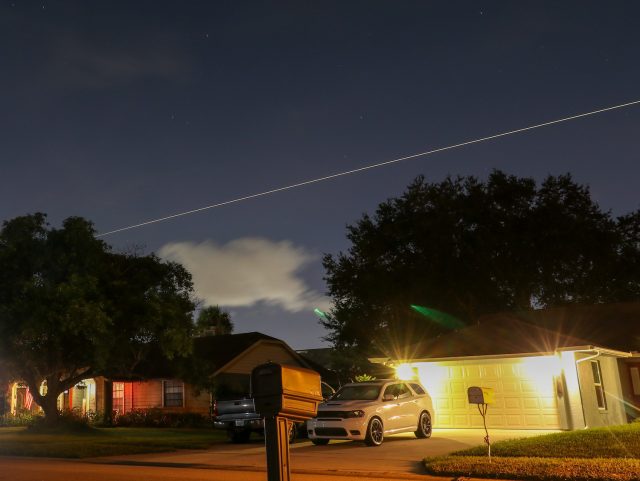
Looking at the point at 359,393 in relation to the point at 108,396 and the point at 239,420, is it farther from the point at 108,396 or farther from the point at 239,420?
the point at 108,396

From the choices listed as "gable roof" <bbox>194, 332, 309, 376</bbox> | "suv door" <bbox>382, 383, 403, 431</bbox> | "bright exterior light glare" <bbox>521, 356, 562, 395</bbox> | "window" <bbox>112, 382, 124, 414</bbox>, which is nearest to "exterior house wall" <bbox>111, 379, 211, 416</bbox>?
"window" <bbox>112, 382, 124, 414</bbox>

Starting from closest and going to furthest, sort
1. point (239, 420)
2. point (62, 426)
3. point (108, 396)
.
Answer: point (239, 420), point (62, 426), point (108, 396)

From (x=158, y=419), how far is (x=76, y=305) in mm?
10718

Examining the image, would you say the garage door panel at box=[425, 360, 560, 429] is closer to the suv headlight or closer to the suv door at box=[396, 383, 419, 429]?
the suv door at box=[396, 383, 419, 429]

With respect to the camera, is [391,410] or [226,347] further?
[226,347]

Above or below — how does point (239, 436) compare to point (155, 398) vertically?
below

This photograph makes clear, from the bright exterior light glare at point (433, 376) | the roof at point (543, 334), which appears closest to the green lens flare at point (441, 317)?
the roof at point (543, 334)

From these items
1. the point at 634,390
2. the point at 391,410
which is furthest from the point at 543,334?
the point at 391,410

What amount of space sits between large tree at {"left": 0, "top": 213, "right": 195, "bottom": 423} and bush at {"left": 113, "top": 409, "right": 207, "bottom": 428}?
474cm

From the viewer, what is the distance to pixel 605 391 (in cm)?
2156

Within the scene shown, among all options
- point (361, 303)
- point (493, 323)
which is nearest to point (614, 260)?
point (361, 303)

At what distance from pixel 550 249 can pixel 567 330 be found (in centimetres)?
1486

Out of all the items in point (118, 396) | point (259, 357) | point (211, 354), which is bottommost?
point (118, 396)

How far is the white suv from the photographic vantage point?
17.3 metres
